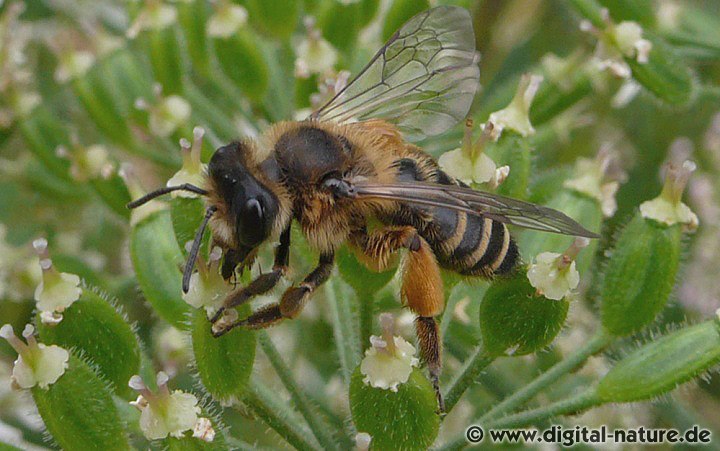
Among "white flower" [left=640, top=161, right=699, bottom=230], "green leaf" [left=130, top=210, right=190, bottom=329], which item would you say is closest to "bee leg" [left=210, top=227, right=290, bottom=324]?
"green leaf" [left=130, top=210, right=190, bottom=329]

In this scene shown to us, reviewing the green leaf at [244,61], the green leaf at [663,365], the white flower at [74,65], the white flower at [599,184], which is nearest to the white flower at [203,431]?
the green leaf at [663,365]

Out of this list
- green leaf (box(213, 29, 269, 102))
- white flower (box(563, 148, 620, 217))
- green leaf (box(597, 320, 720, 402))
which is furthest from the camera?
green leaf (box(213, 29, 269, 102))

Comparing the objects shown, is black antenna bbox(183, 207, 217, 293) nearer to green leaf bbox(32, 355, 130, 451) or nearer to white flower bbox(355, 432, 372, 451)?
green leaf bbox(32, 355, 130, 451)

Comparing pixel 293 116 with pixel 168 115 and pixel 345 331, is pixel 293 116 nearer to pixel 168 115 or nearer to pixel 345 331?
pixel 168 115

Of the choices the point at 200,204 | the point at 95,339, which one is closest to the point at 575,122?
the point at 200,204

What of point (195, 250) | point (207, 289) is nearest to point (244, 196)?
point (195, 250)

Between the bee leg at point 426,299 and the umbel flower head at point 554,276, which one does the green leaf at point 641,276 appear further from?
the bee leg at point 426,299

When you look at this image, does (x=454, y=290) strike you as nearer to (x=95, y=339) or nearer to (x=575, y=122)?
(x=95, y=339)
